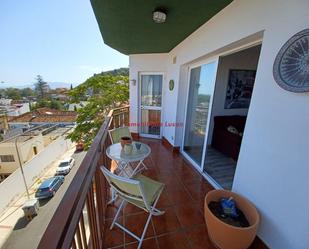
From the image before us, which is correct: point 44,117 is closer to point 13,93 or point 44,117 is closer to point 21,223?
point 13,93

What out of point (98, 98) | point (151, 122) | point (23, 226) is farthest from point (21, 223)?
point (151, 122)

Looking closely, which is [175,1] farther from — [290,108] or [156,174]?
[156,174]

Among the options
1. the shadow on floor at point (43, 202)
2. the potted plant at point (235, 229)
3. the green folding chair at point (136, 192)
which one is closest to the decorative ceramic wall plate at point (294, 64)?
the potted plant at point (235, 229)

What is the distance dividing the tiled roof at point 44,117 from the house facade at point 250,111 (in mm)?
10807

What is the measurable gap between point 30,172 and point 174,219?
33.4 feet

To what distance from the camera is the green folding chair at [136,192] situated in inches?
48.3

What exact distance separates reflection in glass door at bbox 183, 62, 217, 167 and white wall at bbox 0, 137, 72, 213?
28.5ft

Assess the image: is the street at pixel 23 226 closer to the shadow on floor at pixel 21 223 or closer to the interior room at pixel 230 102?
the shadow on floor at pixel 21 223

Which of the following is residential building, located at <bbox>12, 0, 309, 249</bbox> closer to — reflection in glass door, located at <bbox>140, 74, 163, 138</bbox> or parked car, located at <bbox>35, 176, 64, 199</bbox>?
reflection in glass door, located at <bbox>140, 74, 163, 138</bbox>

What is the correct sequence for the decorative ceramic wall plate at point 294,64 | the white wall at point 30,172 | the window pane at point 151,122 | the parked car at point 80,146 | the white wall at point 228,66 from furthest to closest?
the parked car at point 80,146 → the white wall at point 30,172 → the window pane at point 151,122 → the white wall at point 228,66 → the decorative ceramic wall plate at point 294,64

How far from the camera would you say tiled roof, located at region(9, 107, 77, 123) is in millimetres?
11984

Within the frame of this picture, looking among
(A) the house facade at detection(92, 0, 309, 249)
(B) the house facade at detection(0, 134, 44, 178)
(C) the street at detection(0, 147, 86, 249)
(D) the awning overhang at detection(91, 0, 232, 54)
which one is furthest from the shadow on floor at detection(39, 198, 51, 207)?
(D) the awning overhang at detection(91, 0, 232, 54)

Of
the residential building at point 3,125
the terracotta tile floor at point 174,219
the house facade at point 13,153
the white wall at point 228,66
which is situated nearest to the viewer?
the terracotta tile floor at point 174,219

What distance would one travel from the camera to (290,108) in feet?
3.77
